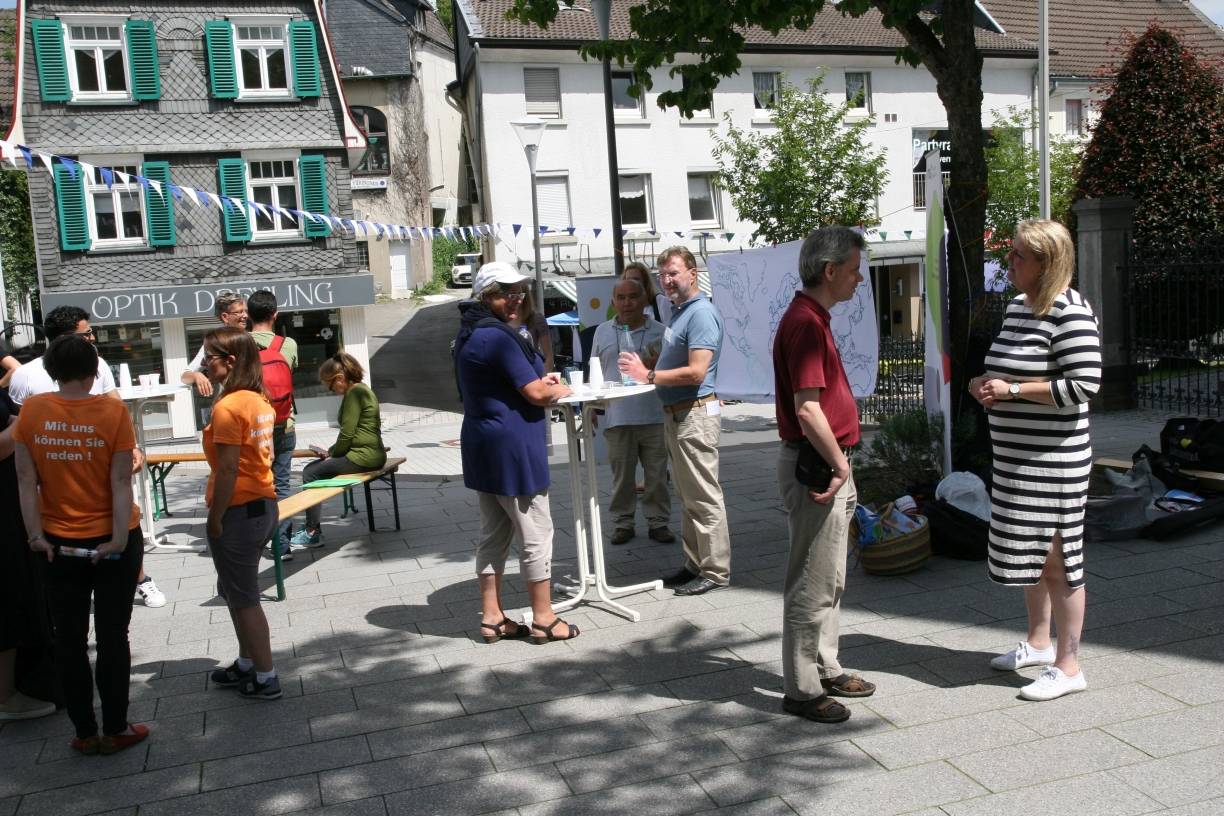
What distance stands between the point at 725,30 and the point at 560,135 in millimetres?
22551

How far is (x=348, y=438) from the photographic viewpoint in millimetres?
8305

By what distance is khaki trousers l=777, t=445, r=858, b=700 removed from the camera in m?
4.22

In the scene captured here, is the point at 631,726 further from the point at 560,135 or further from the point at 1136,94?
the point at 560,135

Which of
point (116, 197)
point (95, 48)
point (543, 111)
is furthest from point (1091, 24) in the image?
point (116, 197)

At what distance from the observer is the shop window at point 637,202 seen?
30891 mm

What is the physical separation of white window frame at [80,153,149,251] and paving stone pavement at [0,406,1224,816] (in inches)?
655

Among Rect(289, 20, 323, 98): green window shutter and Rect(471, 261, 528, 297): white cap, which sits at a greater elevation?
Rect(289, 20, 323, 98): green window shutter

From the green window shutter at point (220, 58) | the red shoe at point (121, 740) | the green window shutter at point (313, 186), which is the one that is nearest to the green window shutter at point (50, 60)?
the green window shutter at point (220, 58)

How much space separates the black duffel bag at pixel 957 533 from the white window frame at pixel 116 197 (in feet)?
61.7

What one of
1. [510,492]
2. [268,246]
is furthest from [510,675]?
[268,246]

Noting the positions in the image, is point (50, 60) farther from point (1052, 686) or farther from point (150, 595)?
point (1052, 686)

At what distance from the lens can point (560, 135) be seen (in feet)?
99.8

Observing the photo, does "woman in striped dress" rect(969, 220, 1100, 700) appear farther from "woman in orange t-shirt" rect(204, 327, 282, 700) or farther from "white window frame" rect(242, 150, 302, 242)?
"white window frame" rect(242, 150, 302, 242)

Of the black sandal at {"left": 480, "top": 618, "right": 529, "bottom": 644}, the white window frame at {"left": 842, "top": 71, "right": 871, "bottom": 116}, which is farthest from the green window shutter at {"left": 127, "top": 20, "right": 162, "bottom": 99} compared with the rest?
the white window frame at {"left": 842, "top": 71, "right": 871, "bottom": 116}
